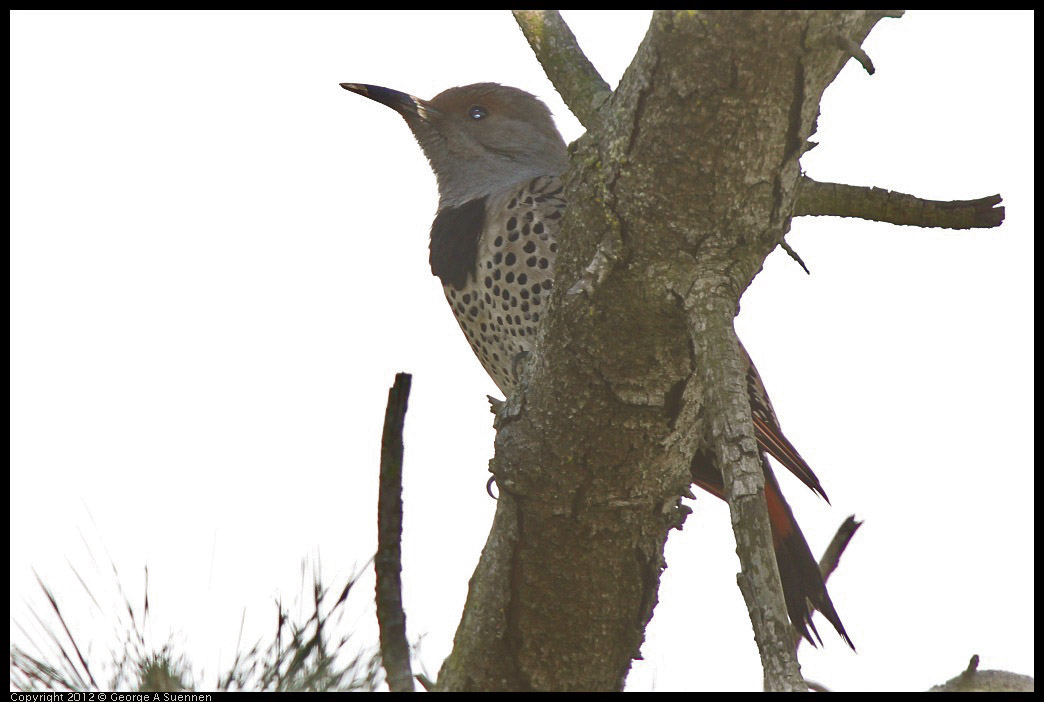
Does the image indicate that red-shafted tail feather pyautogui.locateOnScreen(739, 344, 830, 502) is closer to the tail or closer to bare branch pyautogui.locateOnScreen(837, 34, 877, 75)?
the tail

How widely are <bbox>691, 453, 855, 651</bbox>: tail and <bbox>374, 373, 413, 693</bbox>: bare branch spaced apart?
1610 millimetres

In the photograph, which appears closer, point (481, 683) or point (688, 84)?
point (688, 84)

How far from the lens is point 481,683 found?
3.24 meters

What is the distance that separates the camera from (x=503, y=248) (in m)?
4.07

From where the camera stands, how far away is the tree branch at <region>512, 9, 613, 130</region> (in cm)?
372

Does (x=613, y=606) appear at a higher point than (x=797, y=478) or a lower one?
lower

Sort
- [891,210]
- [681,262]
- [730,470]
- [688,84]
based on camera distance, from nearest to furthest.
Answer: [730,470], [688,84], [681,262], [891,210]

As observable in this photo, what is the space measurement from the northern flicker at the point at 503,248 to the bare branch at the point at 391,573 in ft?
4.67

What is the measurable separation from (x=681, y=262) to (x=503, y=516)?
962mm

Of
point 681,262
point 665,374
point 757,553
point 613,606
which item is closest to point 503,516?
point 613,606

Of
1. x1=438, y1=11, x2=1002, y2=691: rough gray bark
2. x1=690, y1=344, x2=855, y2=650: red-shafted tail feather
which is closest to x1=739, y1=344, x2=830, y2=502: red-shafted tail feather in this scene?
x1=690, y1=344, x2=855, y2=650: red-shafted tail feather

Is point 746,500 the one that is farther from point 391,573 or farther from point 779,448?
point 779,448

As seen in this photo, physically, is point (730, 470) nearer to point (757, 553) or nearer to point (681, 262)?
point (757, 553)

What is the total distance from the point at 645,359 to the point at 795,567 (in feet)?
5.04
